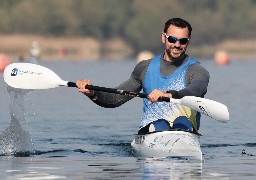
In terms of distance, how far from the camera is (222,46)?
134m

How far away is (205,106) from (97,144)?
5.81 meters

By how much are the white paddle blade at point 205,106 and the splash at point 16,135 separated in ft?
12.9

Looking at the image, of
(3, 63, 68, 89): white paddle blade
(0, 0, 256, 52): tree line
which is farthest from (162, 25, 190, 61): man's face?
(0, 0, 256, 52): tree line

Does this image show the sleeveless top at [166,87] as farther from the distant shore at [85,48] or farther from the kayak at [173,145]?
the distant shore at [85,48]

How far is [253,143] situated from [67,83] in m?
5.34

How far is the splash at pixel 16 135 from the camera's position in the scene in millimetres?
22062

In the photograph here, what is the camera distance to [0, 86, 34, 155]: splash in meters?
22.1

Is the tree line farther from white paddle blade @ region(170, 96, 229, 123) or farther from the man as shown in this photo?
white paddle blade @ region(170, 96, 229, 123)

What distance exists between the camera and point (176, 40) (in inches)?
758

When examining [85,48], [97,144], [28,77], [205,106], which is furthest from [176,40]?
→ [85,48]

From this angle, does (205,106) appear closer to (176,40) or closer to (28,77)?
(176,40)

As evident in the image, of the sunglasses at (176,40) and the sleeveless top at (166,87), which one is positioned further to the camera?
the sleeveless top at (166,87)

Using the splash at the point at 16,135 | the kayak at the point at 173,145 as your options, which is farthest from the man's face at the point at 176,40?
the splash at the point at 16,135

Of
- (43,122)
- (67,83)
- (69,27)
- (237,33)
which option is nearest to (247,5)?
(237,33)
